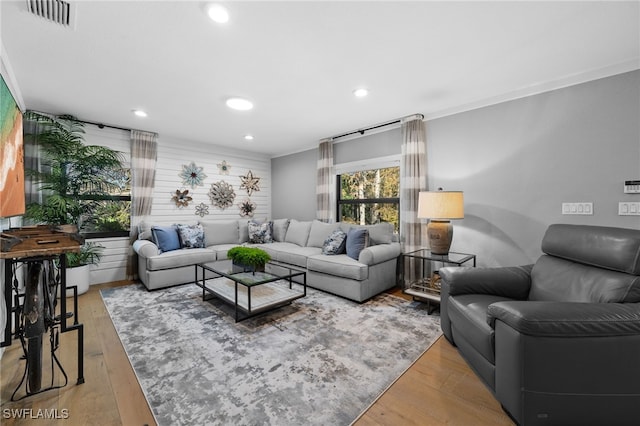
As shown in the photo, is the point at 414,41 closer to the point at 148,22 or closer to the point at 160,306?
the point at 148,22

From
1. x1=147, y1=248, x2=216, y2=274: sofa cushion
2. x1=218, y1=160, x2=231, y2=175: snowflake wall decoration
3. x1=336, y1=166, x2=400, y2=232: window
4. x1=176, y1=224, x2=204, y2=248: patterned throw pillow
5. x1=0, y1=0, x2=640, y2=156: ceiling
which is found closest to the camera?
x1=0, y1=0, x2=640, y2=156: ceiling

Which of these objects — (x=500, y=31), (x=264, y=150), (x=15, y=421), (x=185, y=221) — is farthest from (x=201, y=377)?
(x=264, y=150)

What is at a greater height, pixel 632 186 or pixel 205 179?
pixel 205 179

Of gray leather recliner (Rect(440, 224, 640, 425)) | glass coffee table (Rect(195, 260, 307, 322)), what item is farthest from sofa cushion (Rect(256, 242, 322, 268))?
gray leather recliner (Rect(440, 224, 640, 425))

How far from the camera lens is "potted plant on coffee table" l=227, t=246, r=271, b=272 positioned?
293 centimetres

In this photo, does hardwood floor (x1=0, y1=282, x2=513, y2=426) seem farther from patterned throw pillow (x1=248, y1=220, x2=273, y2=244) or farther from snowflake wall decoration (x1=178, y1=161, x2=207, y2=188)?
snowflake wall decoration (x1=178, y1=161, x2=207, y2=188)

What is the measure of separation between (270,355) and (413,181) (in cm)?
270

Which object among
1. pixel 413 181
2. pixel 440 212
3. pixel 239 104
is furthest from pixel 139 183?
pixel 440 212

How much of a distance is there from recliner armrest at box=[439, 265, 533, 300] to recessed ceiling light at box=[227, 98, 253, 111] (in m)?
2.78

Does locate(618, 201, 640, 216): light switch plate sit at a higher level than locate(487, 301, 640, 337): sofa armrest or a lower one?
higher

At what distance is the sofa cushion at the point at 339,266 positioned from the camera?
311cm

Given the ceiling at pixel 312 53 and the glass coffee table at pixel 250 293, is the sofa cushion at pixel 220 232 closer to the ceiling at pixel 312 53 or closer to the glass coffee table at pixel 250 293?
the glass coffee table at pixel 250 293

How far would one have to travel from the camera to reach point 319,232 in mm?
4352

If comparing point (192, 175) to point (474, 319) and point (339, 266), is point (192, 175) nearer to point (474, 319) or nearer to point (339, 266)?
point (339, 266)
